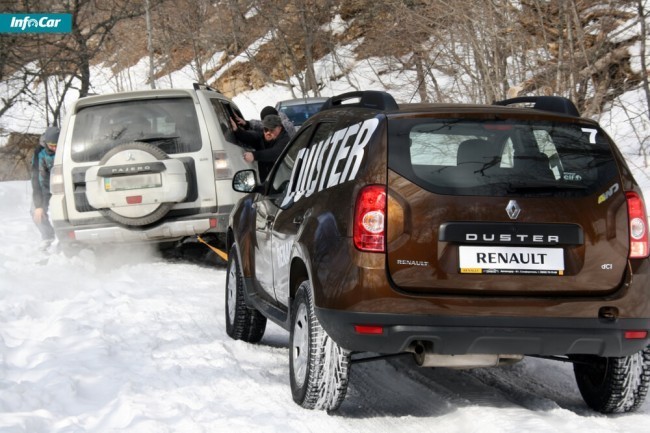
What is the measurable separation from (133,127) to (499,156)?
6.52m

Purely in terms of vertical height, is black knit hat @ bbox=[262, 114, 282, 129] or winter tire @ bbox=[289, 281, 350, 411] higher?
black knit hat @ bbox=[262, 114, 282, 129]

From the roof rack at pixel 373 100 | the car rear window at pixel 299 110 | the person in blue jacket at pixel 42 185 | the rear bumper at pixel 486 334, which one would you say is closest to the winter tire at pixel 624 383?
the rear bumper at pixel 486 334

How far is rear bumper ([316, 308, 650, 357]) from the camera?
441cm

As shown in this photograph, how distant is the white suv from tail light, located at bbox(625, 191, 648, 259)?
6.28m

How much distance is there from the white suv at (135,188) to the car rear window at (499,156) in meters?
5.88

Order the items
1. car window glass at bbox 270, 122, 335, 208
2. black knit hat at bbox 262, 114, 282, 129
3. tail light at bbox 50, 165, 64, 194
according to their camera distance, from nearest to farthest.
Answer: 1. car window glass at bbox 270, 122, 335, 208
2. tail light at bbox 50, 165, 64, 194
3. black knit hat at bbox 262, 114, 282, 129

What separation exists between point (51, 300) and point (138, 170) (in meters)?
1.90

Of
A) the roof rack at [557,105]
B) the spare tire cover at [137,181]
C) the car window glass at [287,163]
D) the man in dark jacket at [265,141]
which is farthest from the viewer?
the man in dark jacket at [265,141]

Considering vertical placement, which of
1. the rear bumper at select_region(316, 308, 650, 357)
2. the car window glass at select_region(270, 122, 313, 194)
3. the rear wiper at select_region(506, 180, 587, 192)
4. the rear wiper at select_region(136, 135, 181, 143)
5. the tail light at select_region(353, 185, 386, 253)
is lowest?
the rear bumper at select_region(316, 308, 650, 357)

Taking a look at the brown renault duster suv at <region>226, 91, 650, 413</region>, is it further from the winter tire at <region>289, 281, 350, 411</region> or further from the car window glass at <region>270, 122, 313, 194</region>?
the car window glass at <region>270, 122, 313, 194</region>

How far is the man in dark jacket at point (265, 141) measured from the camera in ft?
35.2

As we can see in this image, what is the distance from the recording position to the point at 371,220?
14.6 ft

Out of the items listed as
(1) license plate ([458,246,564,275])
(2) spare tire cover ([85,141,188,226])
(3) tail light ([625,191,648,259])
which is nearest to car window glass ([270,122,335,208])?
(1) license plate ([458,246,564,275])

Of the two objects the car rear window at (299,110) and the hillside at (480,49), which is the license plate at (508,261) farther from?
the car rear window at (299,110)
